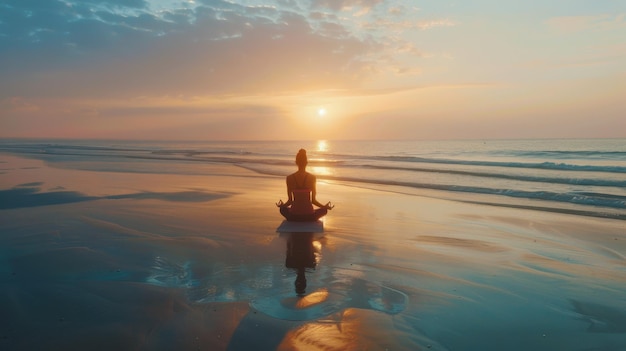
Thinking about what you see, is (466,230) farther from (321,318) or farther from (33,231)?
(33,231)

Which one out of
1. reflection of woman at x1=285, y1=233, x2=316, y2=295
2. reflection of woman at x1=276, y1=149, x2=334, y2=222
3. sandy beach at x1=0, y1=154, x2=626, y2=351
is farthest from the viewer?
reflection of woman at x1=276, y1=149, x2=334, y2=222

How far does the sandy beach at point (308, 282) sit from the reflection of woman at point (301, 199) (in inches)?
26.1

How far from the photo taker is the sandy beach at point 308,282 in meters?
4.98

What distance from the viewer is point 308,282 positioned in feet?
22.5

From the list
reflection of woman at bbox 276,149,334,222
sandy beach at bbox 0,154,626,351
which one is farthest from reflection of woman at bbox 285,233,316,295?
reflection of woman at bbox 276,149,334,222

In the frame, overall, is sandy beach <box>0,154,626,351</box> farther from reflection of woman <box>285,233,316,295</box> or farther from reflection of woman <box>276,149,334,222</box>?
reflection of woman <box>276,149,334,222</box>

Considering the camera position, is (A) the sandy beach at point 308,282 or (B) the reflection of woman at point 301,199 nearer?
(A) the sandy beach at point 308,282

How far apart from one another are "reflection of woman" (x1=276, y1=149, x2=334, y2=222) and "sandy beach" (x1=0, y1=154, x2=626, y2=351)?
2.17ft

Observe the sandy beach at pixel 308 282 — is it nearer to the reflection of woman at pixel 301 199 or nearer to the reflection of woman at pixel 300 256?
the reflection of woman at pixel 300 256

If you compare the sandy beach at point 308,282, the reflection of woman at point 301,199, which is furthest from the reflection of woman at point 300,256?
the reflection of woman at point 301,199

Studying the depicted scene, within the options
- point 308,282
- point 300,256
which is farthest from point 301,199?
point 308,282

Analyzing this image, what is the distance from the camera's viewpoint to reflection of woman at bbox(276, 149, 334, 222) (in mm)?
10859

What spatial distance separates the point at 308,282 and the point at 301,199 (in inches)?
167

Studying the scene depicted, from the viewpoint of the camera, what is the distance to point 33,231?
33.6 feet
